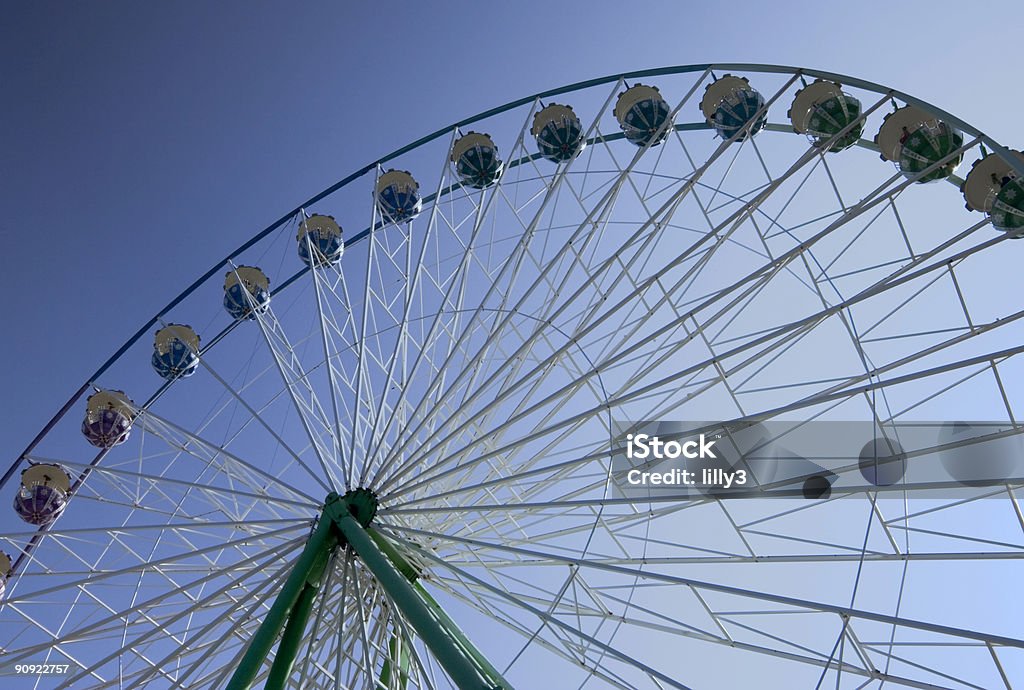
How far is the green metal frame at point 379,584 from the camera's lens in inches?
316

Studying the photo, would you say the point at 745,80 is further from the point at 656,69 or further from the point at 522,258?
the point at 522,258

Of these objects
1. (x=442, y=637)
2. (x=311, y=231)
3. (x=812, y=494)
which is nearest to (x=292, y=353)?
(x=311, y=231)

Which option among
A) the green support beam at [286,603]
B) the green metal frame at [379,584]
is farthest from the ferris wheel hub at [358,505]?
the green support beam at [286,603]

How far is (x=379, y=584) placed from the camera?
31.3 ft

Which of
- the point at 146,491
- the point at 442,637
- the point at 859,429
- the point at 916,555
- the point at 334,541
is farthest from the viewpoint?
the point at 146,491

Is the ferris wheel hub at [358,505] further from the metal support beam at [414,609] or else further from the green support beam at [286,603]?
the green support beam at [286,603]

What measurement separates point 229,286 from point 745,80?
971cm

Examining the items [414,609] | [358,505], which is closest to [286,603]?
[358,505]

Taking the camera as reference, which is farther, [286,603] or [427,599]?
[427,599]

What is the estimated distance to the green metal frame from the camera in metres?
8.02

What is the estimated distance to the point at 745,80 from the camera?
1344cm

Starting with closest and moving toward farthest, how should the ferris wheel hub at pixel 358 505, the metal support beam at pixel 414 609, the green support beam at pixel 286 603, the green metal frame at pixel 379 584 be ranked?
the metal support beam at pixel 414 609 < the green metal frame at pixel 379 584 < the green support beam at pixel 286 603 < the ferris wheel hub at pixel 358 505

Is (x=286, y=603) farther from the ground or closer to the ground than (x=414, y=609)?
closer to the ground

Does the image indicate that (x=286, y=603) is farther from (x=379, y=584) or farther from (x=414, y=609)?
(x=414, y=609)
